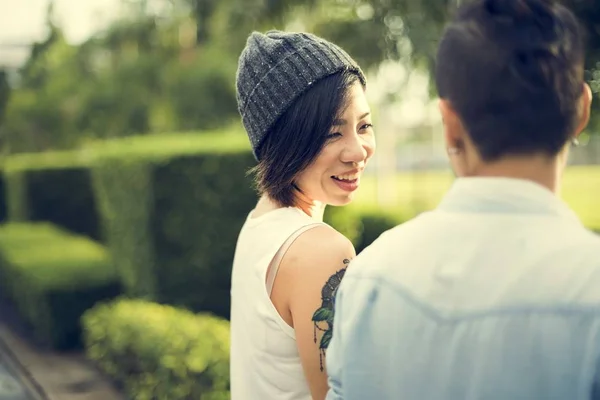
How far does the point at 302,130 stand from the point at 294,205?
0.19 meters

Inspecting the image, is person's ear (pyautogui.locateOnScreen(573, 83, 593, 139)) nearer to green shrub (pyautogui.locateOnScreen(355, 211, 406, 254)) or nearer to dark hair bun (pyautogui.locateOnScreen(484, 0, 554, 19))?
dark hair bun (pyautogui.locateOnScreen(484, 0, 554, 19))

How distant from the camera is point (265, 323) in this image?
171 cm

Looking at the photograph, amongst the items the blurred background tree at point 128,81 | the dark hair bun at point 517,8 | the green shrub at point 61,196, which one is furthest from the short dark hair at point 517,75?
the green shrub at point 61,196

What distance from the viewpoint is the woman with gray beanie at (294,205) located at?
1.63m

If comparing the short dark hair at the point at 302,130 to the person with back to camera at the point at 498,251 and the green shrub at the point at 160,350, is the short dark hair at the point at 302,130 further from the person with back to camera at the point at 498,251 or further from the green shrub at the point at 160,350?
the green shrub at the point at 160,350

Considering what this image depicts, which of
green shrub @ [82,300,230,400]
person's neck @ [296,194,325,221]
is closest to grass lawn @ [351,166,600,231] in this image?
green shrub @ [82,300,230,400]

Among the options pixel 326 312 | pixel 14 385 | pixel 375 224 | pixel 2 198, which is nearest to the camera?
pixel 326 312

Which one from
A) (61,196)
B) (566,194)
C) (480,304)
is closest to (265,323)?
(480,304)

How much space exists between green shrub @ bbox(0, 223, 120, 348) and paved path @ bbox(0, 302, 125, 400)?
0.77ft

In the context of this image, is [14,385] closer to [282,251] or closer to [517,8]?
[282,251]

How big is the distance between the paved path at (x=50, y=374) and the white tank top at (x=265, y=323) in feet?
14.3

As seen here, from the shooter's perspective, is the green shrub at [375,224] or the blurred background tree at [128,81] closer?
the green shrub at [375,224]

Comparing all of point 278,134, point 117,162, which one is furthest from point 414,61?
point 278,134

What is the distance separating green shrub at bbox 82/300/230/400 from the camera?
4.34 meters
